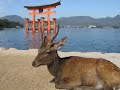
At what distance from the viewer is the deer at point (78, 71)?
6.87m

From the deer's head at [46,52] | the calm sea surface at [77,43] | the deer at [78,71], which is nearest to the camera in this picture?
the deer at [78,71]

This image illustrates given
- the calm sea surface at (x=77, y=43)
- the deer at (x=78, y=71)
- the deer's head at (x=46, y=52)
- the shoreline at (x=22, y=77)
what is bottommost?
the calm sea surface at (x=77, y=43)

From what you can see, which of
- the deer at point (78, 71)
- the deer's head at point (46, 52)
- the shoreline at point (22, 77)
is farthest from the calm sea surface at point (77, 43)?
the deer's head at point (46, 52)

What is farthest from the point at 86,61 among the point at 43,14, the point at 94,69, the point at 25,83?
the point at 43,14

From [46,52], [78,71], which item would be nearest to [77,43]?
[78,71]

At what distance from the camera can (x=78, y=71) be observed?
712cm

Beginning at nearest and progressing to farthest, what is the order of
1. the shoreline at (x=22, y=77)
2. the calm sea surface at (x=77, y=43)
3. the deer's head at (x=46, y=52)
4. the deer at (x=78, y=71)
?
the deer at (x=78, y=71) → the deer's head at (x=46, y=52) → the shoreline at (x=22, y=77) → the calm sea surface at (x=77, y=43)

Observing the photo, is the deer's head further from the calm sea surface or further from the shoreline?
the calm sea surface

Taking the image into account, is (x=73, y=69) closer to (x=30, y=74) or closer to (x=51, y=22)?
(x=30, y=74)

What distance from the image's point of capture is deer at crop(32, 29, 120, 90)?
22.5ft

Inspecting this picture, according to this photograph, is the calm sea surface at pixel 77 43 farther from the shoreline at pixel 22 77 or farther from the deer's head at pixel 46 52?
the deer's head at pixel 46 52

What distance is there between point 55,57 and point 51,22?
1754 inches

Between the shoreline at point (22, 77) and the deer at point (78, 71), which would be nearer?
the deer at point (78, 71)

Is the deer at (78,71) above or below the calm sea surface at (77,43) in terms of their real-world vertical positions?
above
